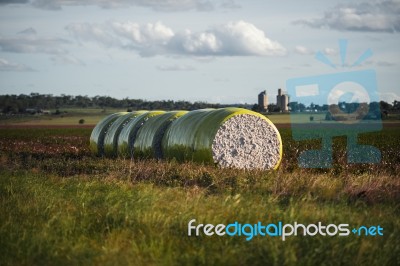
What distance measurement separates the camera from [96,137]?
21.3m

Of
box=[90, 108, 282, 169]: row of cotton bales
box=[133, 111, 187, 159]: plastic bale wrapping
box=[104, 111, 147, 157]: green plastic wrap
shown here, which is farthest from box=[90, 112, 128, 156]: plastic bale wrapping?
box=[90, 108, 282, 169]: row of cotton bales

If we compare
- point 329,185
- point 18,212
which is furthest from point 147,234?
point 329,185

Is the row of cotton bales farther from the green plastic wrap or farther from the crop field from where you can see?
the green plastic wrap

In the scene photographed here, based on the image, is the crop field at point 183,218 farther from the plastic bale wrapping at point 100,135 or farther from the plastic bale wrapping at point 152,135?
the plastic bale wrapping at point 100,135

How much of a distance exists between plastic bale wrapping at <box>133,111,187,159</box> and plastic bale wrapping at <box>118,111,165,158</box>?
0.45 meters

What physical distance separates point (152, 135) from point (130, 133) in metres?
1.76

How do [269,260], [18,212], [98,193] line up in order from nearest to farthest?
[269,260] → [18,212] → [98,193]

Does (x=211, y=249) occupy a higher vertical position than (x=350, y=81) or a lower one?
lower

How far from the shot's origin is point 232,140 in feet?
47.0

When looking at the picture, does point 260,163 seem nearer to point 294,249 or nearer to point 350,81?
point 350,81

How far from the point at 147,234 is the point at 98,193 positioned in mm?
3058

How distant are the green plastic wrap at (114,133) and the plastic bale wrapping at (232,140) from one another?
4.97 meters

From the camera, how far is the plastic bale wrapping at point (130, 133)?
18359 mm

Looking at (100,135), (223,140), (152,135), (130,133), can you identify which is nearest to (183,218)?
(223,140)
